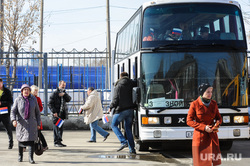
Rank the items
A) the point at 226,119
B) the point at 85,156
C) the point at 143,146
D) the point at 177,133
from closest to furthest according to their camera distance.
→ the point at 177,133 → the point at 226,119 → the point at 85,156 → the point at 143,146

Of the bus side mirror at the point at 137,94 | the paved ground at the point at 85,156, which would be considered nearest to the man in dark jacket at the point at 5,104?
the paved ground at the point at 85,156

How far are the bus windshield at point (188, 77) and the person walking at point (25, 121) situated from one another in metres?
2.44

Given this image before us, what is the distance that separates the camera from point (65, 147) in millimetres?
12664

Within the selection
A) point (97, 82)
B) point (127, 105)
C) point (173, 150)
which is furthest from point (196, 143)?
point (97, 82)

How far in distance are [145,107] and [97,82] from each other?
805 cm

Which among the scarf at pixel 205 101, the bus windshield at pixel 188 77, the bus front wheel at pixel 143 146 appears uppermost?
the bus windshield at pixel 188 77

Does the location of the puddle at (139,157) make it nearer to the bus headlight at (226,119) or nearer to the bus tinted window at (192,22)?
the bus headlight at (226,119)

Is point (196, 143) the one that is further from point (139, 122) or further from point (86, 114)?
point (86, 114)

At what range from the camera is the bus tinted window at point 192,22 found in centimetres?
1079

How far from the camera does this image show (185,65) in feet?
35.2

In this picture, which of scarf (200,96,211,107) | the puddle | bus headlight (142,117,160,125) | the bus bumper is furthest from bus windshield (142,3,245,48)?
scarf (200,96,211,107)

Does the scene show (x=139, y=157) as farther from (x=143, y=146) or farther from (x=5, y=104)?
(x=5, y=104)

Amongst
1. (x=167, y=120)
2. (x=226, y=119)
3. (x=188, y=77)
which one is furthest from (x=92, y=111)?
(x=226, y=119)

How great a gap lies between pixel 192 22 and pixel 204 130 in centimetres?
441
